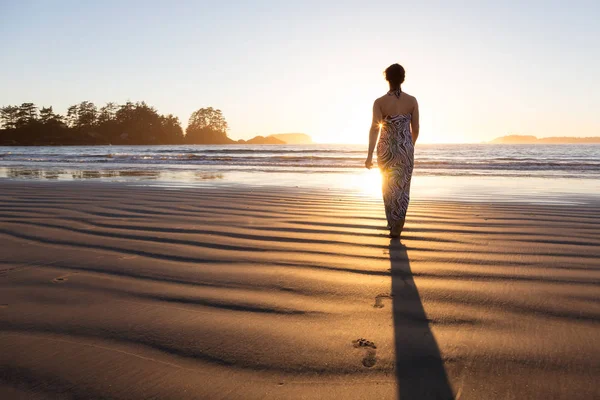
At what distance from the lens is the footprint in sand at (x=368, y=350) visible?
175cm

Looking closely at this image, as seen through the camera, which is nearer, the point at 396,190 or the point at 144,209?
the point at 396,190

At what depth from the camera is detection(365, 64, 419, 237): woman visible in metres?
4.12

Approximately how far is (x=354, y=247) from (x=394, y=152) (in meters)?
1.07

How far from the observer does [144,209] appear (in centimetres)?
568

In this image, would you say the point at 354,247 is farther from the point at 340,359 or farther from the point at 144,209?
the point at 144,209

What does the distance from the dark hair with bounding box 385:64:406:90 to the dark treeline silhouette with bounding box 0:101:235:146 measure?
Answer: 85773 millimetres

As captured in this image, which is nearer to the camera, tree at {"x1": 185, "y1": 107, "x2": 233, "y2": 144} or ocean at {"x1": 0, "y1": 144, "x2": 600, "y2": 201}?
ocean at {"x1": 0, "y1": 144, "x2": 600, "y2": 201}

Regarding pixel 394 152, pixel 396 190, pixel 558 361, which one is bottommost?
pixel 558 361

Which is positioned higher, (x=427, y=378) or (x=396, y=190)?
(x=396, y=190)

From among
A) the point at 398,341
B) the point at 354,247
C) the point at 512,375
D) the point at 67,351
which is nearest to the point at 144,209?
the point at 354,247

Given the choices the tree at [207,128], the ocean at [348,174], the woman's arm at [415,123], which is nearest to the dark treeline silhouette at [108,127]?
the tree at [207,128]

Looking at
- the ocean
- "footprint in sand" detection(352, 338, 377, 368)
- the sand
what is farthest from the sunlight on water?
"footprint in sand" detection(352, 338, 377, 368)

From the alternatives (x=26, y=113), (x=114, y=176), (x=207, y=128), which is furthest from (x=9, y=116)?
(x=114, y=176)

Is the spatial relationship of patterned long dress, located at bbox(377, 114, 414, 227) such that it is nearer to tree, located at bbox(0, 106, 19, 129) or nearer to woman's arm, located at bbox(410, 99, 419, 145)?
woman's arm, located at bbox(410, 99, 419, 145)
